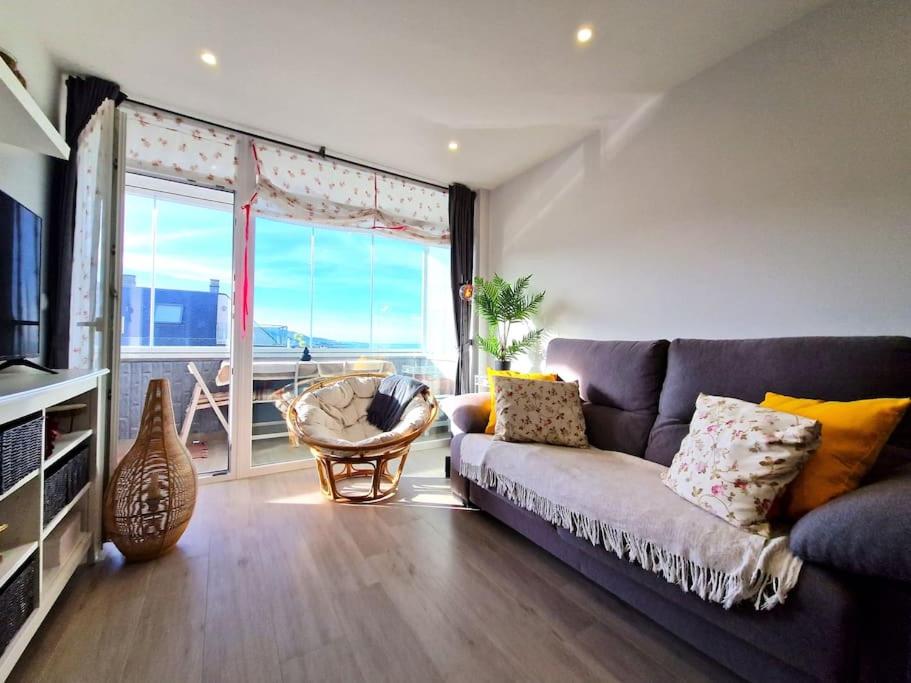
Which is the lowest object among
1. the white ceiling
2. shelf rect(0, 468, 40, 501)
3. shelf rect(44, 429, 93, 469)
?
shelf rect(0, 468, 40, 501)

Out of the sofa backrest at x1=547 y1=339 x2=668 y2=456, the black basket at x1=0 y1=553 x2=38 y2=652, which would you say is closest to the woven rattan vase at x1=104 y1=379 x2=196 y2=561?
the black basket at x1=0 y1=553 x2=38 y2=652

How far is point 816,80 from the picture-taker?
5.45 ft

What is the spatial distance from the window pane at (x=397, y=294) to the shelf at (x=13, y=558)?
8.27 feet

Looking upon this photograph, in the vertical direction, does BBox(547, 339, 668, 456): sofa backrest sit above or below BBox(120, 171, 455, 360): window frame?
below

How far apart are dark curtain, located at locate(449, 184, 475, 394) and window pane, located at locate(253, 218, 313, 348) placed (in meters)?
1.37

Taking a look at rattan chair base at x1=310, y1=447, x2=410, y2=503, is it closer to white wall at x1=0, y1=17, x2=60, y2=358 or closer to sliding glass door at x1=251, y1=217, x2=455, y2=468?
sliding glass door at x1=251, y1=217, x2=455, y2=468

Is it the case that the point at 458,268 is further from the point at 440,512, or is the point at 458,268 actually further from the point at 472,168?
the point at 440,512

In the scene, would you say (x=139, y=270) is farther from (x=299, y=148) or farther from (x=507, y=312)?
(x=507, y=312)

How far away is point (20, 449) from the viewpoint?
1.06 m

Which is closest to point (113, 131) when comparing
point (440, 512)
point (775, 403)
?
point (440, 512)

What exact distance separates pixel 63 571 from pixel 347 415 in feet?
5.14

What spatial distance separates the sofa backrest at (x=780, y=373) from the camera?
4.18 feet

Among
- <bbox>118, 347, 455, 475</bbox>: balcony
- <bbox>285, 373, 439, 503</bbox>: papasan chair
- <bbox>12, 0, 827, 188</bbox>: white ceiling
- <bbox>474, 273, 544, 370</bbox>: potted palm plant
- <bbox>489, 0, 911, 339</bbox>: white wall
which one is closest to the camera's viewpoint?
<bbox>489, 0, 911, 339</bbox>: white wall

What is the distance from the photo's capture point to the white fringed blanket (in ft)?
3.23
